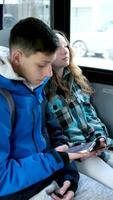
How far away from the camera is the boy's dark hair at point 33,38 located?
1.22 m

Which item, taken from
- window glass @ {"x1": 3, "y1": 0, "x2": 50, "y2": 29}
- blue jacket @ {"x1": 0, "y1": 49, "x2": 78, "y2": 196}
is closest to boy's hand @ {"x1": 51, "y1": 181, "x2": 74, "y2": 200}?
blue jacket @ {"x1": 0, "y1": 49, "x2": 78, "y2": 196}

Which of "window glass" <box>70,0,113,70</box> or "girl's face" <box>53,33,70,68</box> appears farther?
"window glass" <box>70,0,113,70</box>

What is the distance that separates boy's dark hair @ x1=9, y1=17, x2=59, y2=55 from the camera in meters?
1.22

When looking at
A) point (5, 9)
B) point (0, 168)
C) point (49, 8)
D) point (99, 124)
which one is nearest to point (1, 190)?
point (0, 168)

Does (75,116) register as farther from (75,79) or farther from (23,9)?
(23,9)

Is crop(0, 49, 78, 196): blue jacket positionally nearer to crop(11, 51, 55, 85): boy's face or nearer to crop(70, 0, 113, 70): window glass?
crop(11, 51, 55, 85): boy's face

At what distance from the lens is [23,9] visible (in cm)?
239

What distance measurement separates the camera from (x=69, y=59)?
196 cm

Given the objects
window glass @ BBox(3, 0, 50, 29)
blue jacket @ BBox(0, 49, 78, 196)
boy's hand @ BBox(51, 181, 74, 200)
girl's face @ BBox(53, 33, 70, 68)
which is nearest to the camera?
blue jacket @ BBox(0, 49, 78, 196)

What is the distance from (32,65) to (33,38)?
97mm

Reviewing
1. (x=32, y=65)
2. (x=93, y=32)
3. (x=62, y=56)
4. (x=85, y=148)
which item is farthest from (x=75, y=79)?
(x=32, y=65)

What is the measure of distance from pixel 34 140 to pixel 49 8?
1.37 m

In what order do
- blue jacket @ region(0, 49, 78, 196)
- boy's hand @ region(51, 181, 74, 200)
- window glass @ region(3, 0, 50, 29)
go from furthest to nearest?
window glass @ region(3, 0, 50, 29) → boy's hand @ region(51, 181, 74, 200) → blue jacket @ region(0, 49, 78, 196)

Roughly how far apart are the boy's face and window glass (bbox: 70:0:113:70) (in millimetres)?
1031
